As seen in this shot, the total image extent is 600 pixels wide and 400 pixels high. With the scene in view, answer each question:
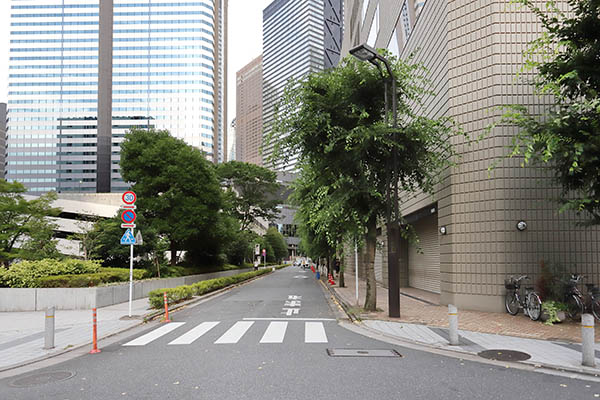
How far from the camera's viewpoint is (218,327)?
11117 mm

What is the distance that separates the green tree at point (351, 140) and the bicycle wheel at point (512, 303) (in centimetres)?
394

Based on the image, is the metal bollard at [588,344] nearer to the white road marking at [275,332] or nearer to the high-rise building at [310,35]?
the white road marking at [275,332]

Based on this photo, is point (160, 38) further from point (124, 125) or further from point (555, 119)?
point (555, 119)

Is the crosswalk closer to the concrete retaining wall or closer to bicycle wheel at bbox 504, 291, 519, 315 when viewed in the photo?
the concrete retaining wall

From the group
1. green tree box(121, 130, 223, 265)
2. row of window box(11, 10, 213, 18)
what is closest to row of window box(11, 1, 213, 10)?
row of window box(11, 10, 213, 18)

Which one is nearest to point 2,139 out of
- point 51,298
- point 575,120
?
point 51,298

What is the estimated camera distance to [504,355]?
773 cm

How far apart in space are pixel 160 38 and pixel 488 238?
127675mm

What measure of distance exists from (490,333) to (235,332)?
599 centimetres

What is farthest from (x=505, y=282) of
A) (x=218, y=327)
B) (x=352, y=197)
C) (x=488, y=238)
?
(x=218, y=327)

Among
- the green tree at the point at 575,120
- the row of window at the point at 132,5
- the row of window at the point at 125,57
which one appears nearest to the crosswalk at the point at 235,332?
the green tree at the point at 575,120

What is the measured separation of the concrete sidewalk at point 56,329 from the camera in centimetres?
832

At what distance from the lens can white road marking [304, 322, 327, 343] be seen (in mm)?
9250

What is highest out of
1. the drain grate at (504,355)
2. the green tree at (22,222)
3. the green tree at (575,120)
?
the green tree at (575,120)
